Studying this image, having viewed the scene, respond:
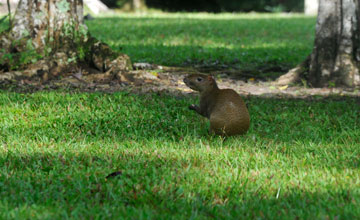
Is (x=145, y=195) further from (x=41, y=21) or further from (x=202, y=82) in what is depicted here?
(x=41, y=21)

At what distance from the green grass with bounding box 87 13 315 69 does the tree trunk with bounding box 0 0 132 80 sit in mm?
2291

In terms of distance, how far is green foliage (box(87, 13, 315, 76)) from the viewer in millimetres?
10883

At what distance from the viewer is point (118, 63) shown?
327 inches

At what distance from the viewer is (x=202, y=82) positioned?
5832mm

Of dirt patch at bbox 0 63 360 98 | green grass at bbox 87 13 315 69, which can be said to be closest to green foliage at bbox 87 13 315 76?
green grass at bbox 87 13 315 69

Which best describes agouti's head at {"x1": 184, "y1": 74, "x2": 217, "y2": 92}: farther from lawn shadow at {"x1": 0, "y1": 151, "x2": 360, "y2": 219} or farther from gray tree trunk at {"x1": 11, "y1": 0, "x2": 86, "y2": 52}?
gray tree trunk at {"x1": 11, "y1": 0, "x2": 86, "y2": 52}

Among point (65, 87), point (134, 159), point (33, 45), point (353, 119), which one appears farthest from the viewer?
point (33, 45)

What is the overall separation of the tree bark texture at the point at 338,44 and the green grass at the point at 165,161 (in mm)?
1366

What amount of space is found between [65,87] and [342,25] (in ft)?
13.9

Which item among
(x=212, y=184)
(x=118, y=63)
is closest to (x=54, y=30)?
(x=118, y=63)

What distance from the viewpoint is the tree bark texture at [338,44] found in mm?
8141

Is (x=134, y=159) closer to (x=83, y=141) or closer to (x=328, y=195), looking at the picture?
(x=83, y=141)

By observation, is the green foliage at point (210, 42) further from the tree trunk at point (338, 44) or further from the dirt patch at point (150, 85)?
the tree trunk at point (338, 44)

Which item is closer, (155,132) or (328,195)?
(328,195)
